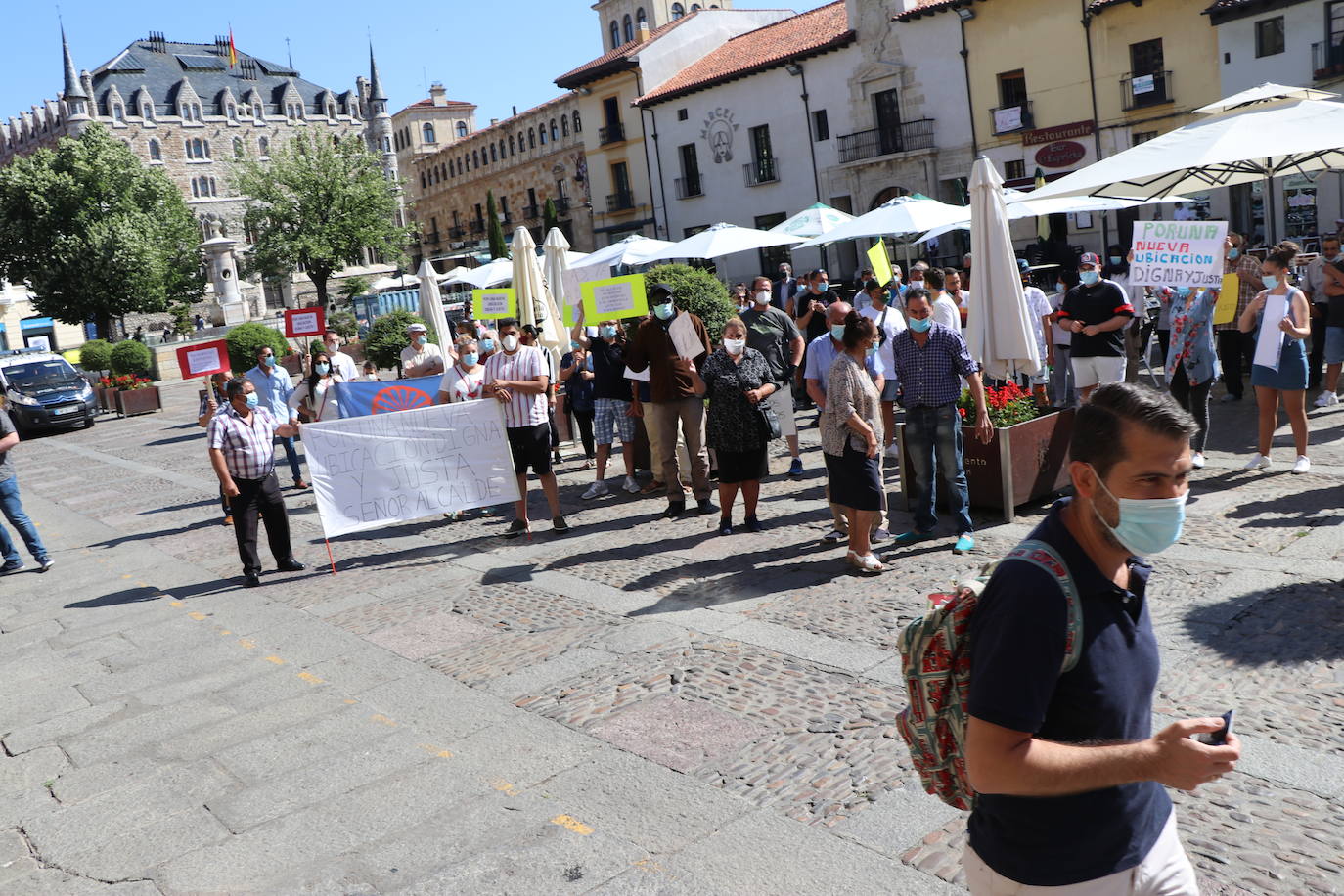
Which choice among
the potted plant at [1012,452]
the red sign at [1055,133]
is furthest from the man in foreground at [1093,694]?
the red sign at [1055,133]

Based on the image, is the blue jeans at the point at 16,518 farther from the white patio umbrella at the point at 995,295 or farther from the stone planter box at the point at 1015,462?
the white patio umbrella at the point at 995,295

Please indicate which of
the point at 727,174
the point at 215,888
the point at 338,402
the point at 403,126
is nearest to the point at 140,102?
the point at 403,126

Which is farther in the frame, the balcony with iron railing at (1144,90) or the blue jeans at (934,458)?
the balcony with iron railing at (1144,90)

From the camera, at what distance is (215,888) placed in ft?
13.8

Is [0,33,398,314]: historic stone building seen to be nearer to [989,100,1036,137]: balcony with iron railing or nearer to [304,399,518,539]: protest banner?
[989,100,1036,137]: balcony with iron railing

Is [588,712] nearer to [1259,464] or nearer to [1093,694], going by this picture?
[1093,694]

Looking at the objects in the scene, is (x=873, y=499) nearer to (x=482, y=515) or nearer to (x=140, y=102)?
(x=482, y=515)

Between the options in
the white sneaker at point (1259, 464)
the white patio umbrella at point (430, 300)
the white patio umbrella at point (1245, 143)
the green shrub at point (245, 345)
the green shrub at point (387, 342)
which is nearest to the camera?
the white sneaker at point (1259, 464)

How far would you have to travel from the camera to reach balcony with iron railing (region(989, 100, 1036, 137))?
33281mm

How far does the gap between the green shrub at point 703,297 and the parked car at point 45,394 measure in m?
16.9

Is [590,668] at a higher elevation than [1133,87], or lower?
lower

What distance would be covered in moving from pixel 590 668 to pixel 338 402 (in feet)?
16.8

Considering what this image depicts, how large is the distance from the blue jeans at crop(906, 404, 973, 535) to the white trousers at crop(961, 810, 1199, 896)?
5.60m

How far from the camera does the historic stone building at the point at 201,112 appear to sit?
84.6 m
